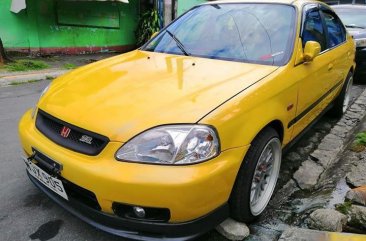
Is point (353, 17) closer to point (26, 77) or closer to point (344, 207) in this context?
point (344, 207)

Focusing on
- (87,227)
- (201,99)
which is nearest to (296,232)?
(201,99)

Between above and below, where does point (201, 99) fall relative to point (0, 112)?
above

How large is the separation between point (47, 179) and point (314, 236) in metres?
1.77

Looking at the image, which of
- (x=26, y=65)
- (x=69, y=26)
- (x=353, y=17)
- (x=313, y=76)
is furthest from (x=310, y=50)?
(x=69, y=26)

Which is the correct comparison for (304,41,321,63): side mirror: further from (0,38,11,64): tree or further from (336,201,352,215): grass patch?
(0,38,11,64): tree

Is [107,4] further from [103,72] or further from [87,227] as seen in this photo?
[87,227]

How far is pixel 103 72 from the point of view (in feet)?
9.81

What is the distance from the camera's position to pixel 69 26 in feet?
33.4

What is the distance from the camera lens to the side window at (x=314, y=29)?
11.3ft

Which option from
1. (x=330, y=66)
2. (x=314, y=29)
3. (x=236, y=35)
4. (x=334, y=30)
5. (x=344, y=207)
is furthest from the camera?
(x=334, y=30)

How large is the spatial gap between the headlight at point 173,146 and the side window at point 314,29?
166 centimetres

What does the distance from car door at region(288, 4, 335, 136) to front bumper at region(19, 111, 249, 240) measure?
119cm

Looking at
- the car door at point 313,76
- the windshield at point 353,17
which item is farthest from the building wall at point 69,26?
the car door at point 313,76

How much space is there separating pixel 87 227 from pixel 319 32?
9.68 ft
